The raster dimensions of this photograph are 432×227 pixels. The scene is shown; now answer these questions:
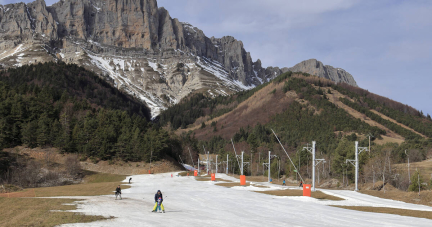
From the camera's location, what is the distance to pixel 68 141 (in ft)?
372

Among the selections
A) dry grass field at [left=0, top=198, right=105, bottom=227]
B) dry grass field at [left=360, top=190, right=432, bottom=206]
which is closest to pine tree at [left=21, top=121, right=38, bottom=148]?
dry grass field at [left=0, top=198, right=105, bottom=227]

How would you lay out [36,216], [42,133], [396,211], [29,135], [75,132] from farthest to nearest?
[75,132] < [42,133] < [29,135] < [396,211] < [36,216]

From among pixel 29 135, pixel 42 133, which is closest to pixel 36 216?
pixel 42 133

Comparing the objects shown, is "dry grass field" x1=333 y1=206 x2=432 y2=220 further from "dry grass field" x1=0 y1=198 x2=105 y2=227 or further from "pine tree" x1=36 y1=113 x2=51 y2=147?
"pine tree" x1=36 y1=113 x2=51 y2=147

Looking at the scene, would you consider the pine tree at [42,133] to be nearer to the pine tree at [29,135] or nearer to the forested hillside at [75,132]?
the forested hillside at [75,132]

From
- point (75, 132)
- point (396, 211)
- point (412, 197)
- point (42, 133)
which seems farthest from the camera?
point (75, 132)

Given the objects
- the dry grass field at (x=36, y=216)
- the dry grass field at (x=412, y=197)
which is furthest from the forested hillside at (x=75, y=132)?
the dry grass field at (x=36, y=216)

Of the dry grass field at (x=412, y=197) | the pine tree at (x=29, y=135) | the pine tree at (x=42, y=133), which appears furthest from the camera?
the pine tree at (x=42, y=133)

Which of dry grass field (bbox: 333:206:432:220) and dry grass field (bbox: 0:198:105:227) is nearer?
dry grass field (bbox: 0:198:105:227)

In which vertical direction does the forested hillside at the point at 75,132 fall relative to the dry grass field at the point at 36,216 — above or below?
above

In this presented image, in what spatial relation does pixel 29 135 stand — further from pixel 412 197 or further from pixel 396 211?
pixel 396 211

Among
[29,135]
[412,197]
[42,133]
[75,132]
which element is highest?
[75,132]

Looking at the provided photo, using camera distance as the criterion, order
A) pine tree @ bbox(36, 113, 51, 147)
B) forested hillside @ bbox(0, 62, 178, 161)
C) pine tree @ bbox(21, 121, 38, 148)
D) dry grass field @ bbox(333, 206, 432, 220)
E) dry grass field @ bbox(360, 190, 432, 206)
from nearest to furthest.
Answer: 1. dry grass field @ bbox(333, 206, 432, 220)
2. dry grass field @ bbox(360, 190, 432, 206)
3. pine tree @ bbox(21, 121, 38, 148)
4. pine tree @ bbox(36, 113, 51, 147)
5. forested hillside @ bbox(0, 62, 178, 161)

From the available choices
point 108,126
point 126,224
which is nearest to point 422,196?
point 126,224
